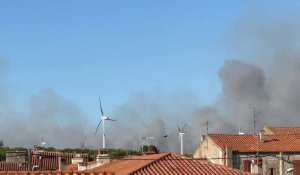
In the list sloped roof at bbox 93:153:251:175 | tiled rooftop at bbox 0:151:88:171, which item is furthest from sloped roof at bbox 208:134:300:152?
A: sloped roof at bbox 93:153:251:175

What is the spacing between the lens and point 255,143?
58125mm

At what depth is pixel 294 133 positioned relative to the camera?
65812mm

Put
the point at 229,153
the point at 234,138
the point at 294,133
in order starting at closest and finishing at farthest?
the point at 229,153, the point at 234,138, the point at 294,133

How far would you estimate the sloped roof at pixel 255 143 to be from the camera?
56719 mm

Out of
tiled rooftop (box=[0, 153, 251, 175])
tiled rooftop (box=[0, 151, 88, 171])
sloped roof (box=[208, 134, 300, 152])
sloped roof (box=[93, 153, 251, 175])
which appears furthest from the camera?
sloped roof (box=[208, 134, 300, 152])

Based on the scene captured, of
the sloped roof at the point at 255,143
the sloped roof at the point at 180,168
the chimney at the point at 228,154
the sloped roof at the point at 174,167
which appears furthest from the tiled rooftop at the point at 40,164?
the sloped roof at the point at 180,168

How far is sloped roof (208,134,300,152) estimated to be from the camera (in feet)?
186

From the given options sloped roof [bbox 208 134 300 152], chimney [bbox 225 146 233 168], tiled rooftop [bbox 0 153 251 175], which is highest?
sloped roof [bbox 208 134 300 152]

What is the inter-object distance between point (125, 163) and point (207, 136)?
90.3 feet

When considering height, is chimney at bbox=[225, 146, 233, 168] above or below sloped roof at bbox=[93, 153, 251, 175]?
above

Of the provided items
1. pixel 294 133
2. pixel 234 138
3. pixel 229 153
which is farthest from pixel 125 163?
pixel 294 133

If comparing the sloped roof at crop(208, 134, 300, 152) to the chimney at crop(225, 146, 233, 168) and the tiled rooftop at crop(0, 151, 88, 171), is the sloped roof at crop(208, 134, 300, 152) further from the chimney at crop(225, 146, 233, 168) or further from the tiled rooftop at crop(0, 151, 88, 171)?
the tiled rooftop at crop(0, 151, 88, 171)

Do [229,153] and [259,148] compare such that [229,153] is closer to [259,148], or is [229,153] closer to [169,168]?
[259,148]

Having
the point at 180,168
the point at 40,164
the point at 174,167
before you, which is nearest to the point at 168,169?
the point at 174,167
